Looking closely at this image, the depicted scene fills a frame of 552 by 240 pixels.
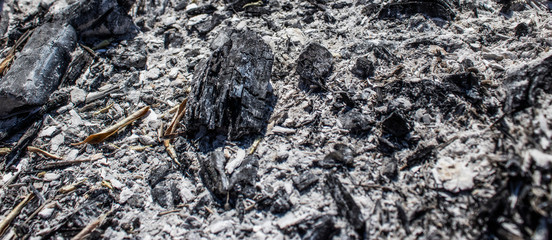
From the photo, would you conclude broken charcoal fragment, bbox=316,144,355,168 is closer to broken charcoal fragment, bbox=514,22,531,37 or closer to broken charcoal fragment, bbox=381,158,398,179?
broken charcoal fragment, bbox=381,158,398,179

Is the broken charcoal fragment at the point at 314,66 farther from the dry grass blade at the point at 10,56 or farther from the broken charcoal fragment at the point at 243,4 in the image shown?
the dry grass blade at the point at 10,56

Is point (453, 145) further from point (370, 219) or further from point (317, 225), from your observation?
point (317, 225)

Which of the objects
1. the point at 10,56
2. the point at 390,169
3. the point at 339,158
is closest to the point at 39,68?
the point at 10,56

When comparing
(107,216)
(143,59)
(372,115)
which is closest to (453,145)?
(372,115)

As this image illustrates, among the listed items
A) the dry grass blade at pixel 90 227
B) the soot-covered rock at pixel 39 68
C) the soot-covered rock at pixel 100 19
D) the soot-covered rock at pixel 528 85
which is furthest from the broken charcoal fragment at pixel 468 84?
the soot-covered rock at pixel 39 68

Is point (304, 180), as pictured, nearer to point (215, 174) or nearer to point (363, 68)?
point (215, 174)

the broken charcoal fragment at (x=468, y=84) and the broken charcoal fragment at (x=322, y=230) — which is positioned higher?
the broken charcoal fragment at (x=468, y=84)
